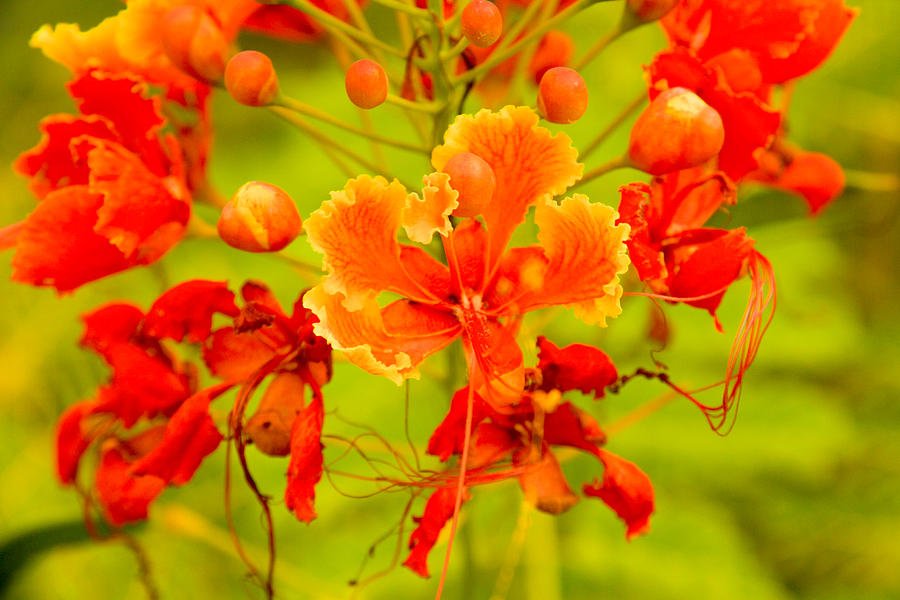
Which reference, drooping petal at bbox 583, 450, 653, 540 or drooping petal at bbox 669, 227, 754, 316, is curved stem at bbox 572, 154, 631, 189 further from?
drooping petal at bbox 583, 450, 653, 540

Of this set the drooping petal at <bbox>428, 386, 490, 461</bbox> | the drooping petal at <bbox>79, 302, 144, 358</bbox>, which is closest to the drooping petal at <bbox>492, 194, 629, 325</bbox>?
the drooping petal at <bbox>428, 386, 490, 461</bbox>

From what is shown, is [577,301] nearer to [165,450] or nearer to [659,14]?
[659,14]

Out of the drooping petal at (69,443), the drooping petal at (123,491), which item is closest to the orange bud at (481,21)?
the drooping petal at (123,491)

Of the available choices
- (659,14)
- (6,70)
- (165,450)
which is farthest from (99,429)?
(6,70)

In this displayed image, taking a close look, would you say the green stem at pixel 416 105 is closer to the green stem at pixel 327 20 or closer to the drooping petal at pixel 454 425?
the green stem at pixel 327 20

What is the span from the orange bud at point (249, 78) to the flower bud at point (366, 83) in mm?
87

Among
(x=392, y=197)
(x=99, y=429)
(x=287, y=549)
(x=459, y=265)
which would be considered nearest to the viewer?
(x=392, y=197)

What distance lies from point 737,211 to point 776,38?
259 mm

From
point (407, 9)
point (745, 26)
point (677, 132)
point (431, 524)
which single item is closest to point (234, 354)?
point (431, 524)

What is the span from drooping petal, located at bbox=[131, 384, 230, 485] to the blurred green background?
414mm

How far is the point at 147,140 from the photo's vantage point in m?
1.04

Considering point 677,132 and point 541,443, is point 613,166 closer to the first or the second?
point 677,132

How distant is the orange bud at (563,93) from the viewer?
90 centimetres

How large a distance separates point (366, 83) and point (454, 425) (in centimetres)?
33
